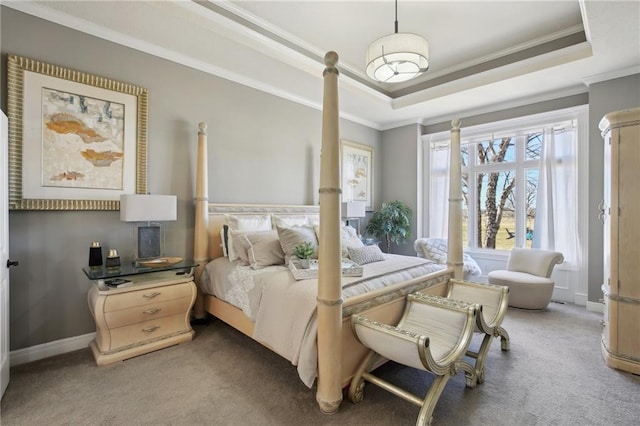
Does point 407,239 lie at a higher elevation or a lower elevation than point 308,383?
higher

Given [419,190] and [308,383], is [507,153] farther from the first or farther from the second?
[308,383]

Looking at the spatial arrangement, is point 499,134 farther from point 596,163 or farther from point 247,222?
point 247,222

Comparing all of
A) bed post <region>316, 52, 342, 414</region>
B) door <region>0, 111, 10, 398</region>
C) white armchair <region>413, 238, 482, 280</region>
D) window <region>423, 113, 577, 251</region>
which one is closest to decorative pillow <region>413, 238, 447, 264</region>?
white armchair <region>413, 238, 482, 280</region>

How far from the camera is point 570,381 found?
85.0 inches

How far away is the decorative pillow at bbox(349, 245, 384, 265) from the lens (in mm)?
2924

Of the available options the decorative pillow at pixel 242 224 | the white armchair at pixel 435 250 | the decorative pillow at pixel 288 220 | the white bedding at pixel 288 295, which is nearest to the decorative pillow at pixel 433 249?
the white armchair at pixel 435 250

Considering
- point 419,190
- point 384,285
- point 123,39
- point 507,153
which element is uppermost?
point 123,39

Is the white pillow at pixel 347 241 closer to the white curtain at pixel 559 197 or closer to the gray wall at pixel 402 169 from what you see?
the gray wall at pixel 402 169

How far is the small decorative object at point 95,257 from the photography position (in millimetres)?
2547

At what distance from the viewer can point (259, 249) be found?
2830 mm

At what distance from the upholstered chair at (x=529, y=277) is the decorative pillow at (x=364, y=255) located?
6.12 feet

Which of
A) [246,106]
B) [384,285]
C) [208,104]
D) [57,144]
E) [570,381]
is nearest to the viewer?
[570,381]

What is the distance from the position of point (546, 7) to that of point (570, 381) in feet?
10.7

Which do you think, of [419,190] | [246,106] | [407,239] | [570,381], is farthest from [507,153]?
[246,106]
